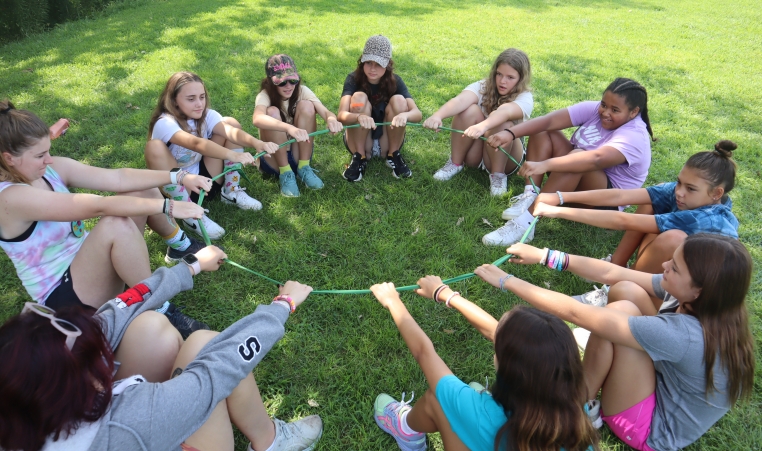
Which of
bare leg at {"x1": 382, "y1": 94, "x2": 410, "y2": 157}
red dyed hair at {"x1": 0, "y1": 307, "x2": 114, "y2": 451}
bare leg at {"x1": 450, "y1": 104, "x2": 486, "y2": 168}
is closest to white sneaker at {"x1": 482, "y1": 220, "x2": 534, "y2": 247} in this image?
bare leg at {"x1": 450, "y1": 104, "x2": 486, "y2": 168}

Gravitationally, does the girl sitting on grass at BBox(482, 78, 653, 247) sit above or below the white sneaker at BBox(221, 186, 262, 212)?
above

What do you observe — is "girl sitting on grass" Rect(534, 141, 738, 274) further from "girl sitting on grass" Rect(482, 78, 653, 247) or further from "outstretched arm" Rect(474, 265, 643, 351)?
"outstretched arm" Rect(474, 265, 643, 351)

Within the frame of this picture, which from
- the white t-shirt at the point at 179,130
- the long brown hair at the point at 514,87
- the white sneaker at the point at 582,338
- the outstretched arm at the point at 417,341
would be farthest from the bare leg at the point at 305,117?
the white sneaker at the point at 582,338

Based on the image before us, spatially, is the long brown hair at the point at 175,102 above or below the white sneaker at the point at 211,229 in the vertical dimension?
above

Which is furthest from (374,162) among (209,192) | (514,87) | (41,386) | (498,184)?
(41,386)

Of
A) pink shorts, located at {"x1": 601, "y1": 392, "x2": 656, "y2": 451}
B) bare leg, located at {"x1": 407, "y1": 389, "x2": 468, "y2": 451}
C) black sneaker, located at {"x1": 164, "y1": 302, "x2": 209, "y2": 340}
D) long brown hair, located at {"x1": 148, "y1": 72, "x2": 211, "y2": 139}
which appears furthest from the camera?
long brown hair, located at {"x1": 148, "y1": 72, "x2": 211, "y2": 139}

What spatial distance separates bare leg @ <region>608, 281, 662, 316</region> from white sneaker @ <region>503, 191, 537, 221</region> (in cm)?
170

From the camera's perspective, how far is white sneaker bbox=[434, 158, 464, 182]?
192 inches

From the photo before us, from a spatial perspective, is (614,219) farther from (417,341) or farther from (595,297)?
(417,341)

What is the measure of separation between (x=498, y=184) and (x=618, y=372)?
8.55 feet

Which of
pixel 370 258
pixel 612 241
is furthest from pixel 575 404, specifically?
pixel 612 241

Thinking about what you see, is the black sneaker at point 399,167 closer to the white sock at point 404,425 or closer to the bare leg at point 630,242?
the bare leg at point 630,242

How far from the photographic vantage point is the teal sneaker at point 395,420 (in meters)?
2.54

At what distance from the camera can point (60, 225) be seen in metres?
2.78
